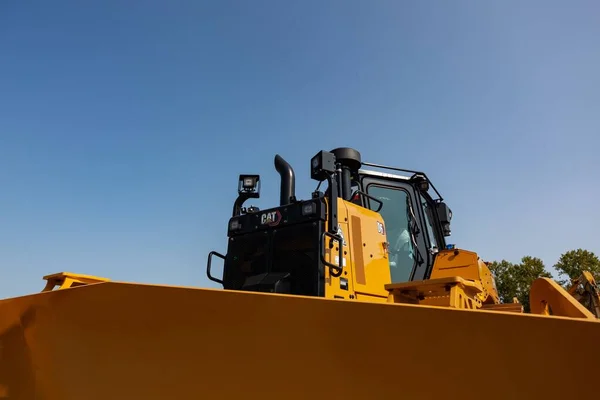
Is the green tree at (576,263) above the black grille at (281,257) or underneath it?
above

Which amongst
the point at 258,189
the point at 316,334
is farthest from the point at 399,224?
the point at 316,334

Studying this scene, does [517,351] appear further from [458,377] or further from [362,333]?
[362,333]

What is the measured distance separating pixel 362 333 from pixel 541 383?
59cm

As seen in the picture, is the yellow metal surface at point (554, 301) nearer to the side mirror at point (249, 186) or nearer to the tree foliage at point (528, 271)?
the side mirror at point (249, 186)

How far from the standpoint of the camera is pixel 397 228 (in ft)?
17.2

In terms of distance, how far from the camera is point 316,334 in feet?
5.24

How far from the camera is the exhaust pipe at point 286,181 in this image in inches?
181

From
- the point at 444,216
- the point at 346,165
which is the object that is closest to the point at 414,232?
the point at 444,216

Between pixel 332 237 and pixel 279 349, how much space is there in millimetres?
2130

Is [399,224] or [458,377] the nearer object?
[458,377]

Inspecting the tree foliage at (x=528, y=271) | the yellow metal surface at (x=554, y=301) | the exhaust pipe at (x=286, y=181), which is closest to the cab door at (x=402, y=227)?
the exhaust pipe at (x=286, y=181)

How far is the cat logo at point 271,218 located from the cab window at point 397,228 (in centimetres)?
157

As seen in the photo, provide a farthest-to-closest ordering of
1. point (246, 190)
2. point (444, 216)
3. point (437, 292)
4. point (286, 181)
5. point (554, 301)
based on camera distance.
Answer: point (444, 216)
point (246, 190)
point (286, 181)
point (437, 292)
point (554, 301)

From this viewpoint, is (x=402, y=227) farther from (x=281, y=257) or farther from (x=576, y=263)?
(x=576, y=263)
